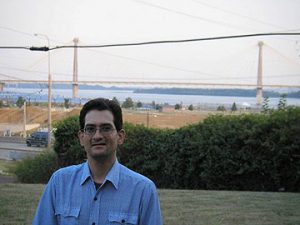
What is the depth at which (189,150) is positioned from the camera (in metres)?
13.8

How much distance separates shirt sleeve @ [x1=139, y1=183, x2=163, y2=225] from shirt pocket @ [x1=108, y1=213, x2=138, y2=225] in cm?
5

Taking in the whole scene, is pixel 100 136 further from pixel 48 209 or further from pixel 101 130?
pixel 48 209

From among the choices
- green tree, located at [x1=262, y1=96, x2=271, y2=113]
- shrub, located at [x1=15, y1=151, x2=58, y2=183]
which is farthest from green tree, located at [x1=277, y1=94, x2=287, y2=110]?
shrub, located at [x1=15, y1=151, x2=58, y2=183]

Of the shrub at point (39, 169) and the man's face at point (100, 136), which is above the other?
the man's face at point (100, 136)

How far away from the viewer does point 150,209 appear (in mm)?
2406

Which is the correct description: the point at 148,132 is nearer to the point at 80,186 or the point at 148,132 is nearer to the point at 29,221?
the point at 29,221

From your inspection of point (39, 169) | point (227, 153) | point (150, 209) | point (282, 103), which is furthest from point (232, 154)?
point (150, 209)

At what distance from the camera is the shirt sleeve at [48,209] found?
2414 mm

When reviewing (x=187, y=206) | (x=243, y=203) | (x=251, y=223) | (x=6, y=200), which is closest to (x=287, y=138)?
(x=243, y=203)

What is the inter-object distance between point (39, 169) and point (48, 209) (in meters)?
17.4

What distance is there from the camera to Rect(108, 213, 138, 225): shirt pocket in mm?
2316

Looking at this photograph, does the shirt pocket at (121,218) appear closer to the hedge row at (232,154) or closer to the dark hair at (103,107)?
the dark hair at (103,107)

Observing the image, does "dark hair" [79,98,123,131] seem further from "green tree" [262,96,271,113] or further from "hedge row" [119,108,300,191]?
"green tree" [262,96,271,113]

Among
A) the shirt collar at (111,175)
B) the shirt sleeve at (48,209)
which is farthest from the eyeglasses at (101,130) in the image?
the shirt sleeve at (48,209)
